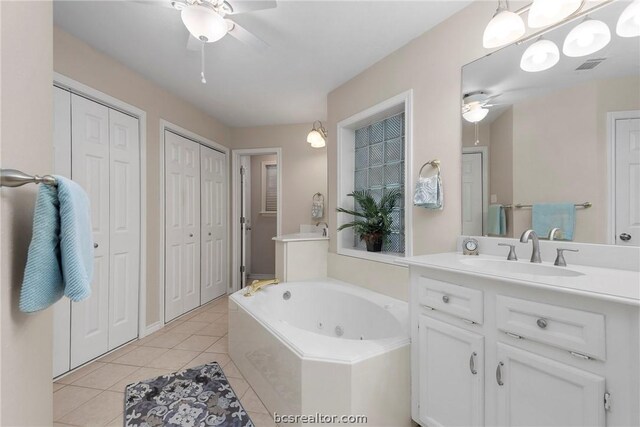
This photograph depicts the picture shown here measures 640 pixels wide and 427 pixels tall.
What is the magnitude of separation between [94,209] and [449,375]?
2.55m

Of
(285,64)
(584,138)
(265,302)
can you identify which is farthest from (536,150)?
(265,302)

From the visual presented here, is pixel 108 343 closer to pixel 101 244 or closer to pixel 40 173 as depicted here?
pixel 101 244

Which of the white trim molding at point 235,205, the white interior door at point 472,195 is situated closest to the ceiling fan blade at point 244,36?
the white interior door at point 472,195

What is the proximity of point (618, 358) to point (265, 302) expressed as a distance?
201cm

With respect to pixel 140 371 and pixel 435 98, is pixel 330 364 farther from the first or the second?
pixel 435 98

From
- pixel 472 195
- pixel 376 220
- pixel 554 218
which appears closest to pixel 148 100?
pixel 376 220

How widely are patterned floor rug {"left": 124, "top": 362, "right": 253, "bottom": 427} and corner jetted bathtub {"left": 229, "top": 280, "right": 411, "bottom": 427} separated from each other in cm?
17

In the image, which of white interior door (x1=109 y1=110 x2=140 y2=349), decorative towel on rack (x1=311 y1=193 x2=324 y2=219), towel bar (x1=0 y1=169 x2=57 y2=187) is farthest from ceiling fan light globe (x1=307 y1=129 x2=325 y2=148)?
towel bar (x1=0 y1=169 x2=57 y2=187)

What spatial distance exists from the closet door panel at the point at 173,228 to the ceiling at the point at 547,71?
2709 millimetres

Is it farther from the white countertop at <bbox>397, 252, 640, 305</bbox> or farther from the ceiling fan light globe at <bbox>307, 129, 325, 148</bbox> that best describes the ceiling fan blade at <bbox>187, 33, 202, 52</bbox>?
the white countertop at <bbox>397, 252, 640, 305</bbox>

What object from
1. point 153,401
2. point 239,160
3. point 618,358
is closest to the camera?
point 618,358

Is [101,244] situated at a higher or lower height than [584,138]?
lower

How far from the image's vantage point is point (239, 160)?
4.01 m

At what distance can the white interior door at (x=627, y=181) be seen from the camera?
1.12 metres
